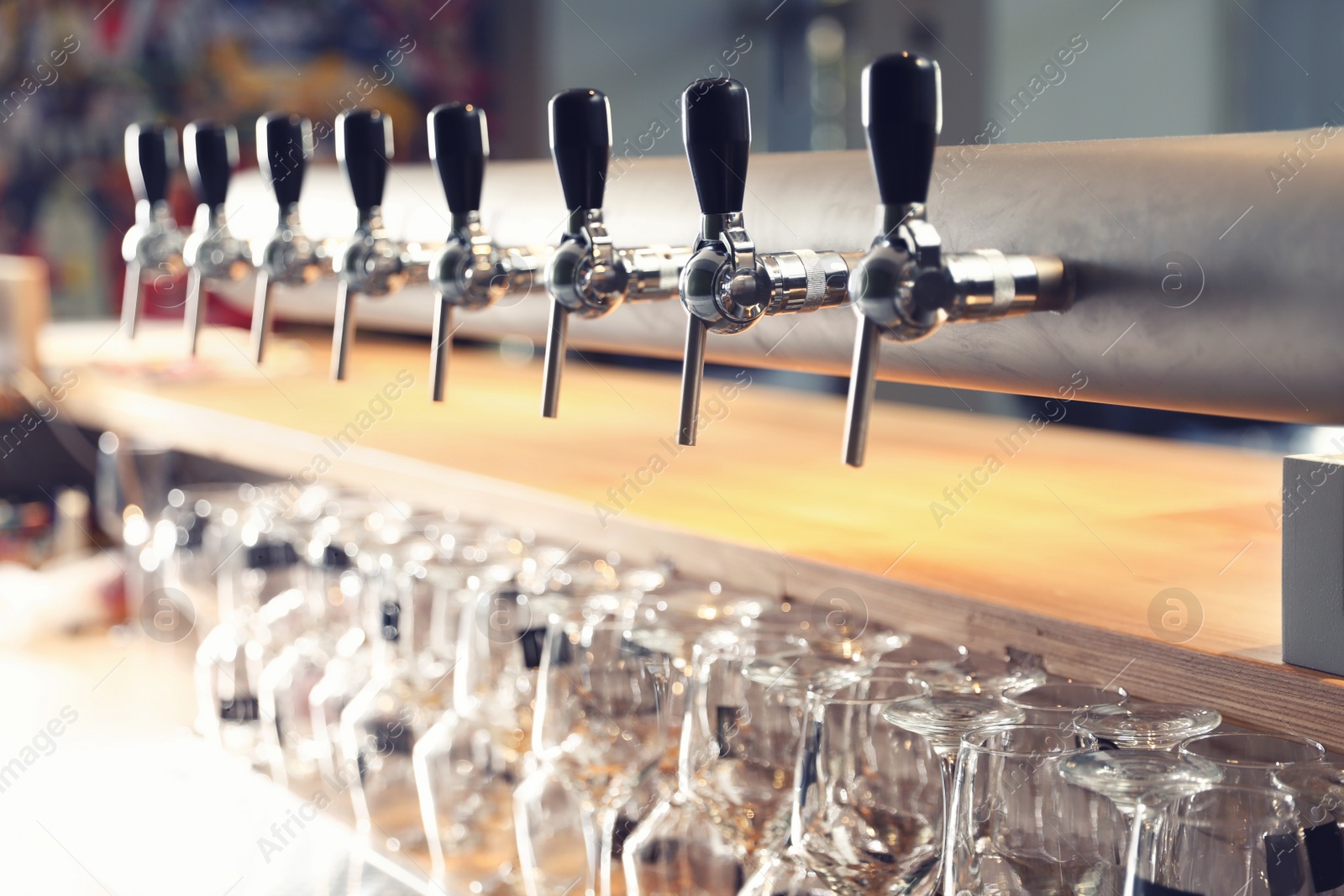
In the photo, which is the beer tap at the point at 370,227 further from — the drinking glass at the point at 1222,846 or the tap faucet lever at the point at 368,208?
the drinking glass at the point at 1222,846

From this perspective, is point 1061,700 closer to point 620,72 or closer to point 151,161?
point 151,161

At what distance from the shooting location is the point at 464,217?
1.02m

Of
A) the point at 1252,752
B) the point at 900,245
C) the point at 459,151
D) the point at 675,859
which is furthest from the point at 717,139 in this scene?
the point at 675,859

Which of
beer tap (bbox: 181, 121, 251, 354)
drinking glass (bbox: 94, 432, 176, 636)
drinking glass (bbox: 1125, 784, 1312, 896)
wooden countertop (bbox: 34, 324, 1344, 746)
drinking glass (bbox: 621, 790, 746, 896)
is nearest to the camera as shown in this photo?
drinking glass (bbox: 1125, 784, 1312, 896)

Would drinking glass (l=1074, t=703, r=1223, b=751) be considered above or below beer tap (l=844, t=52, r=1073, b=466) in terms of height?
below

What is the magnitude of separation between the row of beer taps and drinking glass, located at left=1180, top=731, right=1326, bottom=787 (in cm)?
23

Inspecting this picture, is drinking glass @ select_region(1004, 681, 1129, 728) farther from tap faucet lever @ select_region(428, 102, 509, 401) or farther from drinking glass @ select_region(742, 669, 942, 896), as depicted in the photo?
tap faucet lever @ select_region(428, 102, 509, 401)

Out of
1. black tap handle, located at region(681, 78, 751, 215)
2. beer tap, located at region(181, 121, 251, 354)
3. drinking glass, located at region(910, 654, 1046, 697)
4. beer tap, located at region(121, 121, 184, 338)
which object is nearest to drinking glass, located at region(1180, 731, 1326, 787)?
drinking glass, located at region(910, 654, 1046, 697)

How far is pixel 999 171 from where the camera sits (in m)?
0.85

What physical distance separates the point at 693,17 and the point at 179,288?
73.5 inches

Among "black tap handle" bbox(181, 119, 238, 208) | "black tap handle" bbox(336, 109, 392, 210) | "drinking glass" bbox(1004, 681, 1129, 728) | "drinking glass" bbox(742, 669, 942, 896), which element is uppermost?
"black tap handle" bbox(181, 119, 238, 208)

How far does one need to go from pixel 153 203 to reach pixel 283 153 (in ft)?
1.04

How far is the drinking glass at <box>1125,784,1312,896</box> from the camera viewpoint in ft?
2.05

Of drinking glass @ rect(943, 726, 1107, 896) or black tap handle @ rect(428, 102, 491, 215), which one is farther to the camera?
black tap handle @ rect(428, 102, 491, 215)
